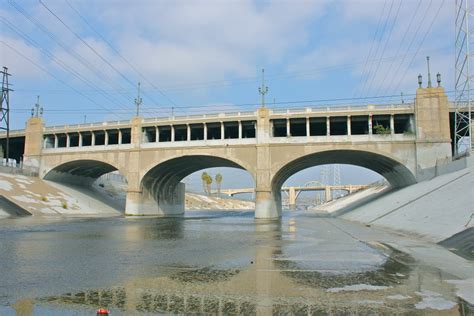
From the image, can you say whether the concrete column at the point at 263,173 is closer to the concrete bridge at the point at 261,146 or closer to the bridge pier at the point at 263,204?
→ the bridge pier at the point at 263,204

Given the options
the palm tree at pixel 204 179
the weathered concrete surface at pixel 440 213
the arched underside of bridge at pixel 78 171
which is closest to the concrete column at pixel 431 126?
the weathered concrete surface at pixel 440 213

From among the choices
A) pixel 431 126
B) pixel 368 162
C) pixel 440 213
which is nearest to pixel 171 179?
pixel 368 162

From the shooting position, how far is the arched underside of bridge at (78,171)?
6556 centimetres

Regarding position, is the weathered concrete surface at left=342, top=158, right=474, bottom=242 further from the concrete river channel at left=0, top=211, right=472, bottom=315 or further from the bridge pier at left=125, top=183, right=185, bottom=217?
the bridge pier at left=125, top=183, right=185, bottom=217

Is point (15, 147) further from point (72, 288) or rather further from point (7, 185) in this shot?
point (72, 288)

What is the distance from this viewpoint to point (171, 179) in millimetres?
69812

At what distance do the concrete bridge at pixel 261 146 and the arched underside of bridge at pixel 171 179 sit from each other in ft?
0.80

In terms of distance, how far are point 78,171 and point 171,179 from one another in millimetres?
17624

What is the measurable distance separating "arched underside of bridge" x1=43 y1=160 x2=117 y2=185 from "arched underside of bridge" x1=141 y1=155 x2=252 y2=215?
8.89 m

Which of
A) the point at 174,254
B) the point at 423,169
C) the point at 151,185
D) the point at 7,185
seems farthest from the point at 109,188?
the point at 174,254

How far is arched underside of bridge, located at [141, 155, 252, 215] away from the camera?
59.5 m

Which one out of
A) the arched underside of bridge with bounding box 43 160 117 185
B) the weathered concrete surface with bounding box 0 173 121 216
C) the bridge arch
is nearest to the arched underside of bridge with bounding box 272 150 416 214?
the bridge arch

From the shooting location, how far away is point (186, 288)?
8.95 metres

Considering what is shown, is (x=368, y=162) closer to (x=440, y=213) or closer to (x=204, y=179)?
(x=440, y=213)
